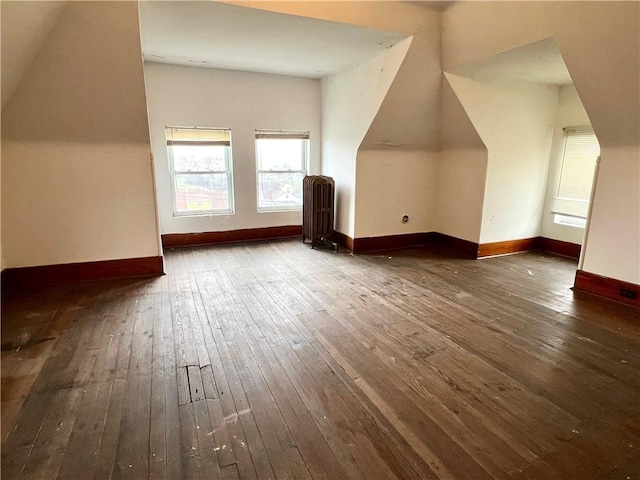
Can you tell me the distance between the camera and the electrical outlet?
10.2ft

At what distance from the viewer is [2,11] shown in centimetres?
214

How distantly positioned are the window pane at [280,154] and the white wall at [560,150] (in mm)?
3482

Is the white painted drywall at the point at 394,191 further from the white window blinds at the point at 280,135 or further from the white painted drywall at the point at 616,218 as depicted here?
the white painted drywall at the point at 616,218

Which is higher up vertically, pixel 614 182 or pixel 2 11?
pixel 2 11

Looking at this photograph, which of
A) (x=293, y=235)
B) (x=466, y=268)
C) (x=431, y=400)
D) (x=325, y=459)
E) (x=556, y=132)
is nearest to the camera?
(x=325, y=459)

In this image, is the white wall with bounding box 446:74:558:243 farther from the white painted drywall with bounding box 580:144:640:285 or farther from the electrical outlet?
the electrical outlet

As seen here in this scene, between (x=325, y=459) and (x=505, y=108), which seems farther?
(x=505, y=108)

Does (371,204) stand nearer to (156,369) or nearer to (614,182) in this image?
(614,182)

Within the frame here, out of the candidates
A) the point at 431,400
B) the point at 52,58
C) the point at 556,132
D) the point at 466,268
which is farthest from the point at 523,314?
the point at 52,58

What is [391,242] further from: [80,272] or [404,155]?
[80,272]

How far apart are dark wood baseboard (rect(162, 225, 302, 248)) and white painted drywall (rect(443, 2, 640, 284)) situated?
328 centimetres

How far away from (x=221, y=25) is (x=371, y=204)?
2693mm

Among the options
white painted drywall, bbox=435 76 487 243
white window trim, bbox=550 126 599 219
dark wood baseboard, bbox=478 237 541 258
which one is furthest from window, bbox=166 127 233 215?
white window trim, bbox=550 126 599 219

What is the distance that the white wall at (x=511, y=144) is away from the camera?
422cm
